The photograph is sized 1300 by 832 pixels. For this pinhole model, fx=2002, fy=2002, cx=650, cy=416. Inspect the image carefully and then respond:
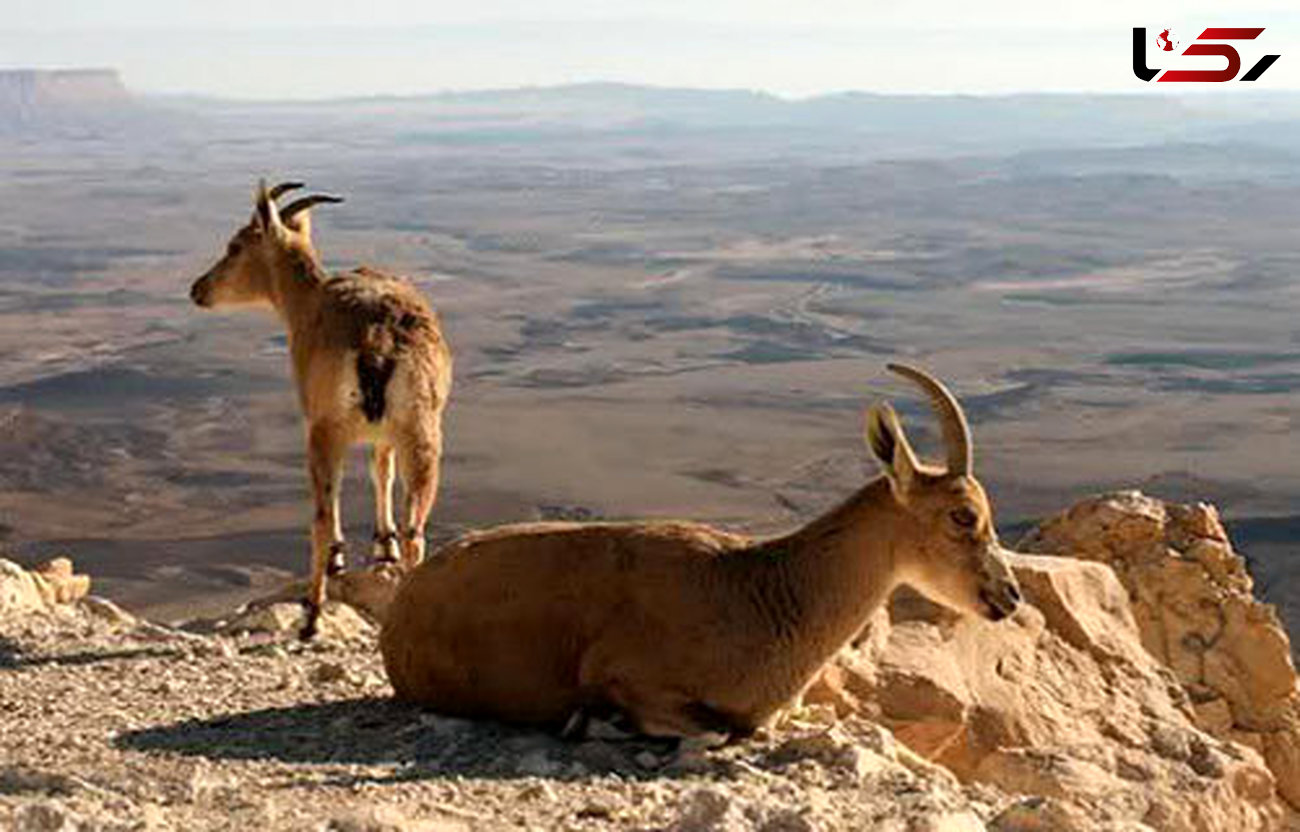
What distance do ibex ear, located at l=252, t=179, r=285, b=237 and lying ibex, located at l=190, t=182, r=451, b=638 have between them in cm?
137

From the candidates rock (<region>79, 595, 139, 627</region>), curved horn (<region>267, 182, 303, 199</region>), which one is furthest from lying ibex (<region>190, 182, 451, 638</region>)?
rock (<region>79, 595, 139, 627</region>)

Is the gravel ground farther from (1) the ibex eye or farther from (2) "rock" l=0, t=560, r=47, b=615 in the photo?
(2) "rock" l=0, t=560, r=47, b=615

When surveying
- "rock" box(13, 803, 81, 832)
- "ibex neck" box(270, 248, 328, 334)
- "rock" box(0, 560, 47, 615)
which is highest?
"ibex neck" box(270, 248, 328, 334)

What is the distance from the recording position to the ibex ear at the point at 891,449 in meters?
8.80

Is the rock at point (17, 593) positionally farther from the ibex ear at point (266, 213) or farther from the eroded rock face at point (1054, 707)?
the eroded rock face at point (1054, 707)

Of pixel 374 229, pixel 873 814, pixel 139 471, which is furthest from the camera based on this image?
pixel 374 229

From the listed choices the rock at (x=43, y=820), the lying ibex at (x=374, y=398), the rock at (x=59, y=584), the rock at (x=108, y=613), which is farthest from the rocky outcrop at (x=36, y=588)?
the rock at (x=43, y=820)

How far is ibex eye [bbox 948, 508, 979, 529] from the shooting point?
8.86m

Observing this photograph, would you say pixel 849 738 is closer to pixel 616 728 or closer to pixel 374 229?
pixel 616 728

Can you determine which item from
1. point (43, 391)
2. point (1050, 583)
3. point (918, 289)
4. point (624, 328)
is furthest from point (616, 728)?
point (918, 289)

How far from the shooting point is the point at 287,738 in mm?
8891

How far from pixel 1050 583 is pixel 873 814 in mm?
5458

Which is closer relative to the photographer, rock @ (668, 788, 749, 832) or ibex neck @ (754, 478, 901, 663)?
rock @ (668, 788, 749, 832)

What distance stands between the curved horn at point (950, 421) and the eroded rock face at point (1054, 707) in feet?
6.01
